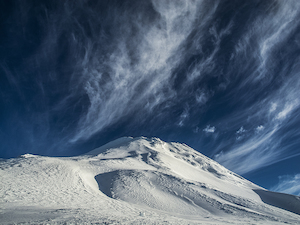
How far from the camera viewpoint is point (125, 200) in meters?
17.0

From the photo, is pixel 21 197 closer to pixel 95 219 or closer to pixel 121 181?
pixel 95 219

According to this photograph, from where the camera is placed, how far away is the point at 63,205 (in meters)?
13.0

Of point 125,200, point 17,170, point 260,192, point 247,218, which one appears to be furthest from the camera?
point 260,192

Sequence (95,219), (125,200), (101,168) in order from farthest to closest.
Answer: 1. (101,168)
2. (125,200)
3. (95,219)

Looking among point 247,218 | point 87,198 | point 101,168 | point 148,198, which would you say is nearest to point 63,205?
point 87,198

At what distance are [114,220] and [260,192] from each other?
36.2 m

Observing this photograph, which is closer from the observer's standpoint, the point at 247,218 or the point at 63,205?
the point at 63,205

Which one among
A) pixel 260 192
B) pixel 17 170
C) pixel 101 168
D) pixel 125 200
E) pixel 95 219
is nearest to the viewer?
pixel 95 219

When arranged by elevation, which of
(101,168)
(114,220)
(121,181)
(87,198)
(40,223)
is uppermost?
(101,168)

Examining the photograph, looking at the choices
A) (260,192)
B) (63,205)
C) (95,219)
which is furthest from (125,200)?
(260,192)

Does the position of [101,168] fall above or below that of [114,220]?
above

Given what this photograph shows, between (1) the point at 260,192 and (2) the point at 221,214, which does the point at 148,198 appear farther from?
(1) the point at 260,192

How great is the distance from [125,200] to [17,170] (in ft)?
50.9

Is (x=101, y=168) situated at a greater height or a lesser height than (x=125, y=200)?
greater
